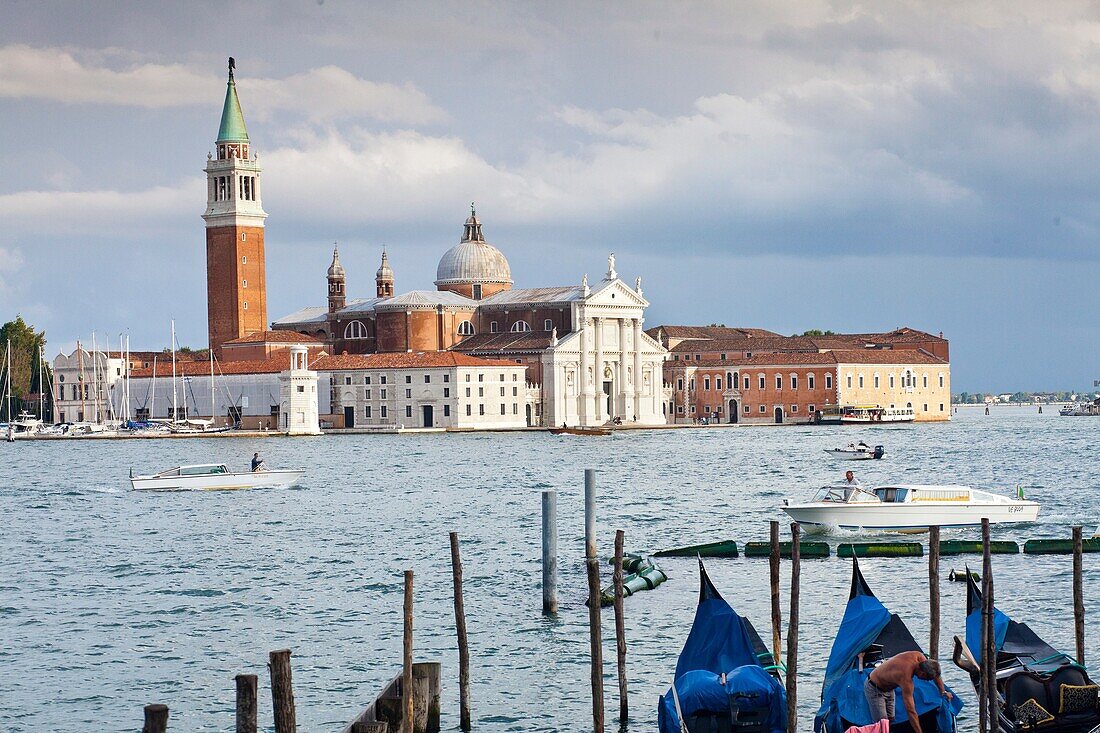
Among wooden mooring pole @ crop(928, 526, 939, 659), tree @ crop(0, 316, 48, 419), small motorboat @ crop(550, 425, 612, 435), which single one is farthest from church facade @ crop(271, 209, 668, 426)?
wooden mooring pole @ crop(928, 526, 939, 659)

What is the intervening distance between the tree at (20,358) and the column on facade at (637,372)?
31014 millimetres

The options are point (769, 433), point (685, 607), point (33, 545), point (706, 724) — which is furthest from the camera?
point (769, 433)

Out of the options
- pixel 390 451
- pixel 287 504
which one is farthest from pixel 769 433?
pixel 287 504

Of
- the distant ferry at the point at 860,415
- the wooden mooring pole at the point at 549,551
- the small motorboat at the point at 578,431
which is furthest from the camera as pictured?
the distant ferry at the point at 860,415

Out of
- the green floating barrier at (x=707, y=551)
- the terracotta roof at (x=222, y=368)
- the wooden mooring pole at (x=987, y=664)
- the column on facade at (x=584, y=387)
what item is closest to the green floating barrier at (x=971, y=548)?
the green floating barrier at (x=707, y=551)

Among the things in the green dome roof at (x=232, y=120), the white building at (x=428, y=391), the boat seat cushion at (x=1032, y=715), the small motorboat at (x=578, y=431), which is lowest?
the boat seat cushion at (x=1032, y=715)

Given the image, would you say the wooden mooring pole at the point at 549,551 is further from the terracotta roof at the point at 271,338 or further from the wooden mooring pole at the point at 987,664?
the terracotta roof at the point at 271,338

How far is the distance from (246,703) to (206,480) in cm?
2836

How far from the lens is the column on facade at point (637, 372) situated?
278 ft

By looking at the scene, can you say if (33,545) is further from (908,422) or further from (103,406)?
(908,422)

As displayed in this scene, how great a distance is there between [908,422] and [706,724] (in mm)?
84405

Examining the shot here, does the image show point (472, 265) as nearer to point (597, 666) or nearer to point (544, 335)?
point (544, 335)

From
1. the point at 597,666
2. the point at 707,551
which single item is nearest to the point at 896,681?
the point at 597,666

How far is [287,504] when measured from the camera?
33.1 meters
